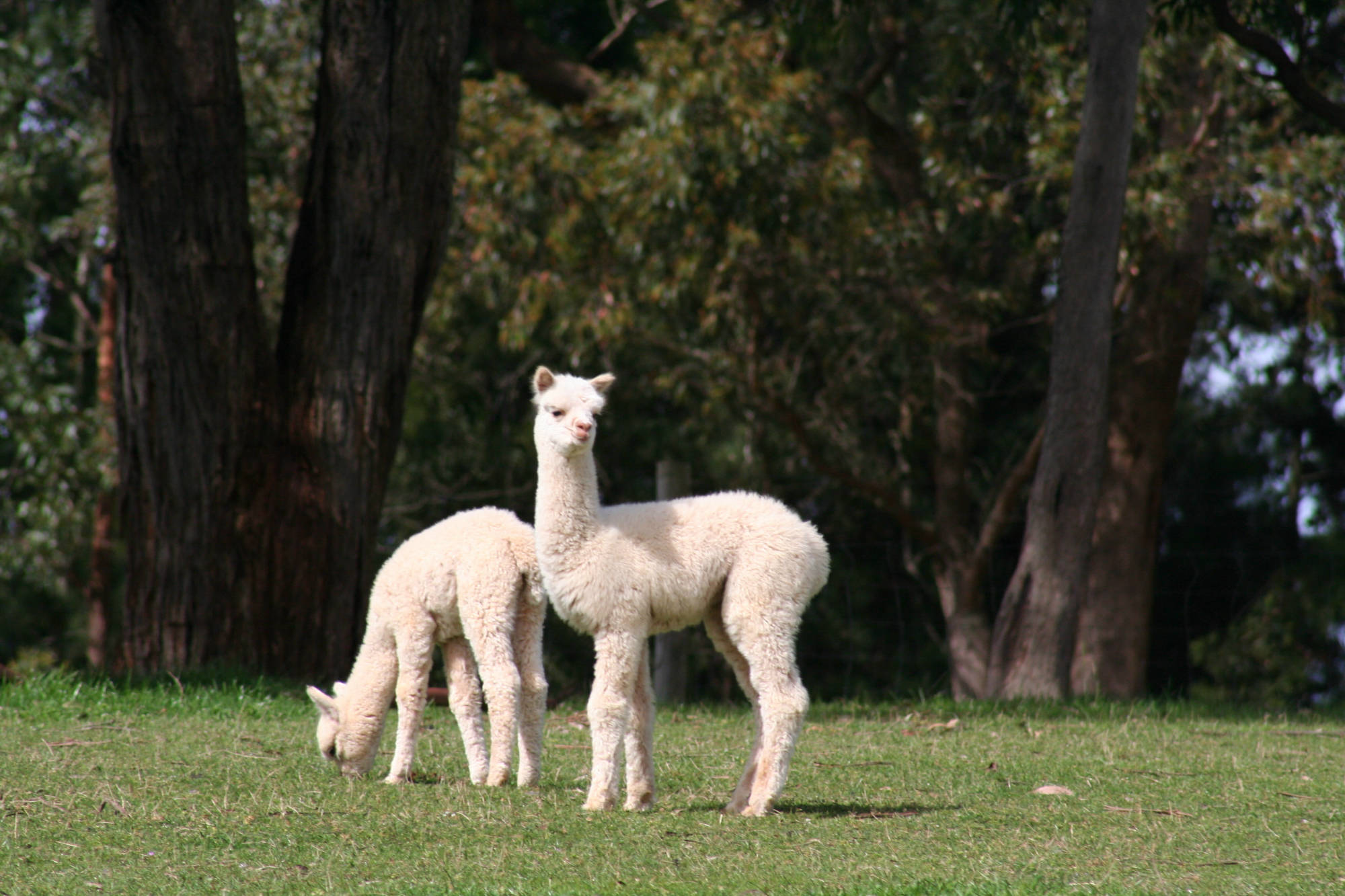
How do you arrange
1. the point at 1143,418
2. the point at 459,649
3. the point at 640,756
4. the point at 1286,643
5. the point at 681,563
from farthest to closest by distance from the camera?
the point at 1286,643
the point at 1143,418
the point at 459,649
the point at 640,756
the point at 681,563

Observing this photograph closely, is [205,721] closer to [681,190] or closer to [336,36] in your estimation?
[336,36]

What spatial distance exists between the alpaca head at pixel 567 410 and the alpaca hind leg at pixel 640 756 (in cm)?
83

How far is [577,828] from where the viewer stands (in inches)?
197

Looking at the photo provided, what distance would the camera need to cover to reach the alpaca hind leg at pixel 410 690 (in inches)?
241

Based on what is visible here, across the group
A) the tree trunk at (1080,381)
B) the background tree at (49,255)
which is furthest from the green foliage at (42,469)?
the tree trunk at (1080,381)

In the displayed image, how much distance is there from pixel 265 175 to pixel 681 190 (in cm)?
660

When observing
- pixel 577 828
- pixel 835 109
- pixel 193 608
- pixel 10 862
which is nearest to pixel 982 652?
pixel 835 109

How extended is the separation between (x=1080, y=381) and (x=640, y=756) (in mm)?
5776

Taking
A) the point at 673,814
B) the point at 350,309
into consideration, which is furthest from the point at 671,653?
the point at 673,814

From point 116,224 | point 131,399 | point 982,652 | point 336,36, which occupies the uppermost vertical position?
point 336,36

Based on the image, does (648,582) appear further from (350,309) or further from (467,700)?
(350,309)

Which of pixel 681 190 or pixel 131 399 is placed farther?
pixel 681 190

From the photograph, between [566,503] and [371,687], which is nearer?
[566,503]

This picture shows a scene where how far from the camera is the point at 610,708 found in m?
5.35
